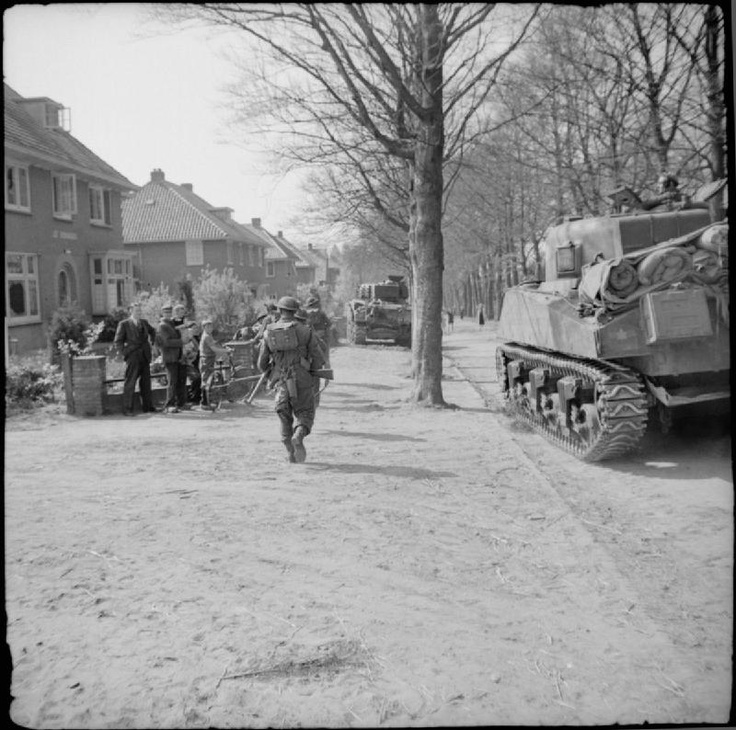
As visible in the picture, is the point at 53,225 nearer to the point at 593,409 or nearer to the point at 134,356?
the point at 134,356

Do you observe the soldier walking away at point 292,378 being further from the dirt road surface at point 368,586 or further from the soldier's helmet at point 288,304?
the dirt road surface at point 368,586

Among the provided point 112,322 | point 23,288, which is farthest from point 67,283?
point 23,288

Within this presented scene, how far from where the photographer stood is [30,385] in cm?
1223

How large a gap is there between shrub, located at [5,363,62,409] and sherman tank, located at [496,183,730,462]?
7864mm

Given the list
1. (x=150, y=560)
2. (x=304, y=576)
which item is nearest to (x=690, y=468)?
(x=304, y=576)

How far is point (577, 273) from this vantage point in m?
9.71

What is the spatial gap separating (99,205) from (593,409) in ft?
75.7

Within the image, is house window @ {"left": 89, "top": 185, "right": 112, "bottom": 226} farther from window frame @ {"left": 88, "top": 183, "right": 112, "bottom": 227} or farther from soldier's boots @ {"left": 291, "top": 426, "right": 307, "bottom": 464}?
soldier's boots @ {"left": 291, "top": 426, "right": 307, "bottom": 464}

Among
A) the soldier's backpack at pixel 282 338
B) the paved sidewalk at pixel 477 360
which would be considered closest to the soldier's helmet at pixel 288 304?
the soldier's backpack at pixel 282 338

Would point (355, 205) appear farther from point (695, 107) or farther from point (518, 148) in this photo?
point (695, 107)

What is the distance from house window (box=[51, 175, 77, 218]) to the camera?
2344cm

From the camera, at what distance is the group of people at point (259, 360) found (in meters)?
8.28

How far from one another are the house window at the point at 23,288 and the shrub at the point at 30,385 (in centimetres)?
724

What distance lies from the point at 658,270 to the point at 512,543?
3.34 m
